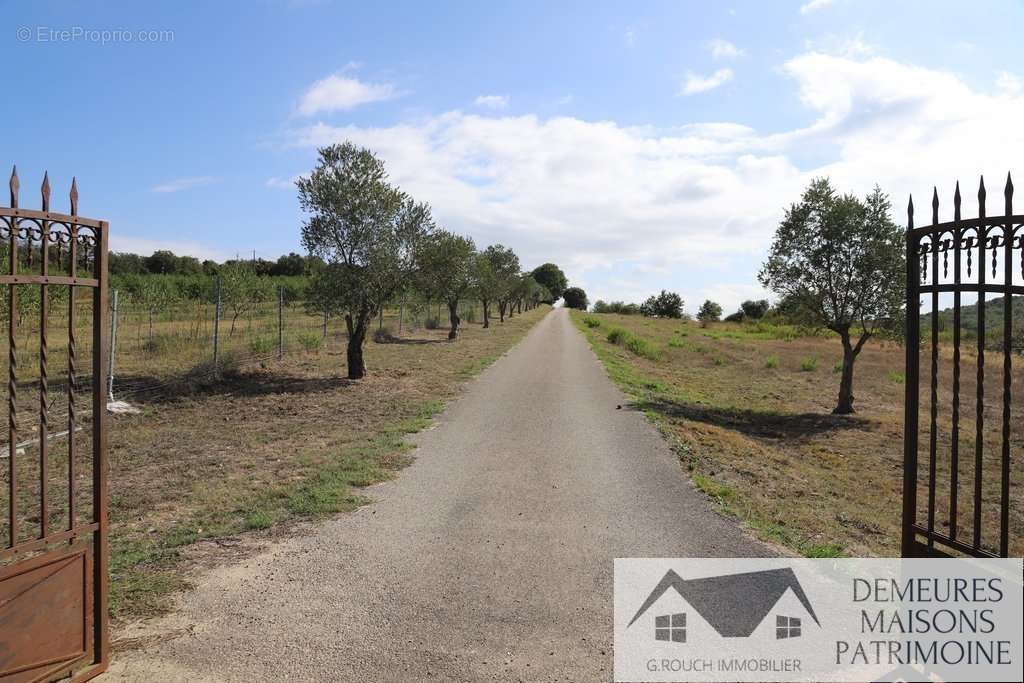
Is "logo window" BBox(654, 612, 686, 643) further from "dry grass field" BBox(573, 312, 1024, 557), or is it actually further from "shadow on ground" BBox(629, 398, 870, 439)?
"shadow on ground" BBox(629, 398, 870, 439)

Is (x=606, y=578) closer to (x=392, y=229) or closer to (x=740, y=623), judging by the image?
(x=740, y=623)

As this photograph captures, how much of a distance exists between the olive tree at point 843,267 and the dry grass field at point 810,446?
138cm

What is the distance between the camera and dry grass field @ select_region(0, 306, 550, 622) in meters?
6.20

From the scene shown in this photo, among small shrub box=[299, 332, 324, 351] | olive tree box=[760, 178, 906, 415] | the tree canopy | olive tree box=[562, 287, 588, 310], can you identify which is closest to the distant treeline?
small shrub box=[299, 332, 324, 351]

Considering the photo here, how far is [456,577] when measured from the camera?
5.35 m

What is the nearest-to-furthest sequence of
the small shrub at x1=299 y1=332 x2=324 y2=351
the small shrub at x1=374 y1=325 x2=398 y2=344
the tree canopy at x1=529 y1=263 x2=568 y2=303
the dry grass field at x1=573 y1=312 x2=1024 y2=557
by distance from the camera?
the dry grass field at x1=573 y1=312 x2=1024 y2=557
the small shrub at x1=299 y1=332 x2=324 y2=351
the small shrub at x1=374 y1=325 x2=398 y2=344
the tree canopy at x1=529 y1=263 x2=568 y2=303

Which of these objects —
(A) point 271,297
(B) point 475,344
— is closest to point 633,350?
(B) point 475,344

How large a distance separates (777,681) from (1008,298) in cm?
277

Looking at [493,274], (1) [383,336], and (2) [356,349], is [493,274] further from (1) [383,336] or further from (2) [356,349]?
(2) [356,349]

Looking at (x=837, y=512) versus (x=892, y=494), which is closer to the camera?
(x=837, y=512)

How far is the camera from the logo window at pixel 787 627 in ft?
14.7

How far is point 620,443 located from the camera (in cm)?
1077

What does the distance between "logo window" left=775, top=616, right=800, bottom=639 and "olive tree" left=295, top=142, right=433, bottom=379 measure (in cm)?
1496

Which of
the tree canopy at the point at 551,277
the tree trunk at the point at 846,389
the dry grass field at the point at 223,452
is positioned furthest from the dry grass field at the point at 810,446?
the tree canopy at the point at 551,277
